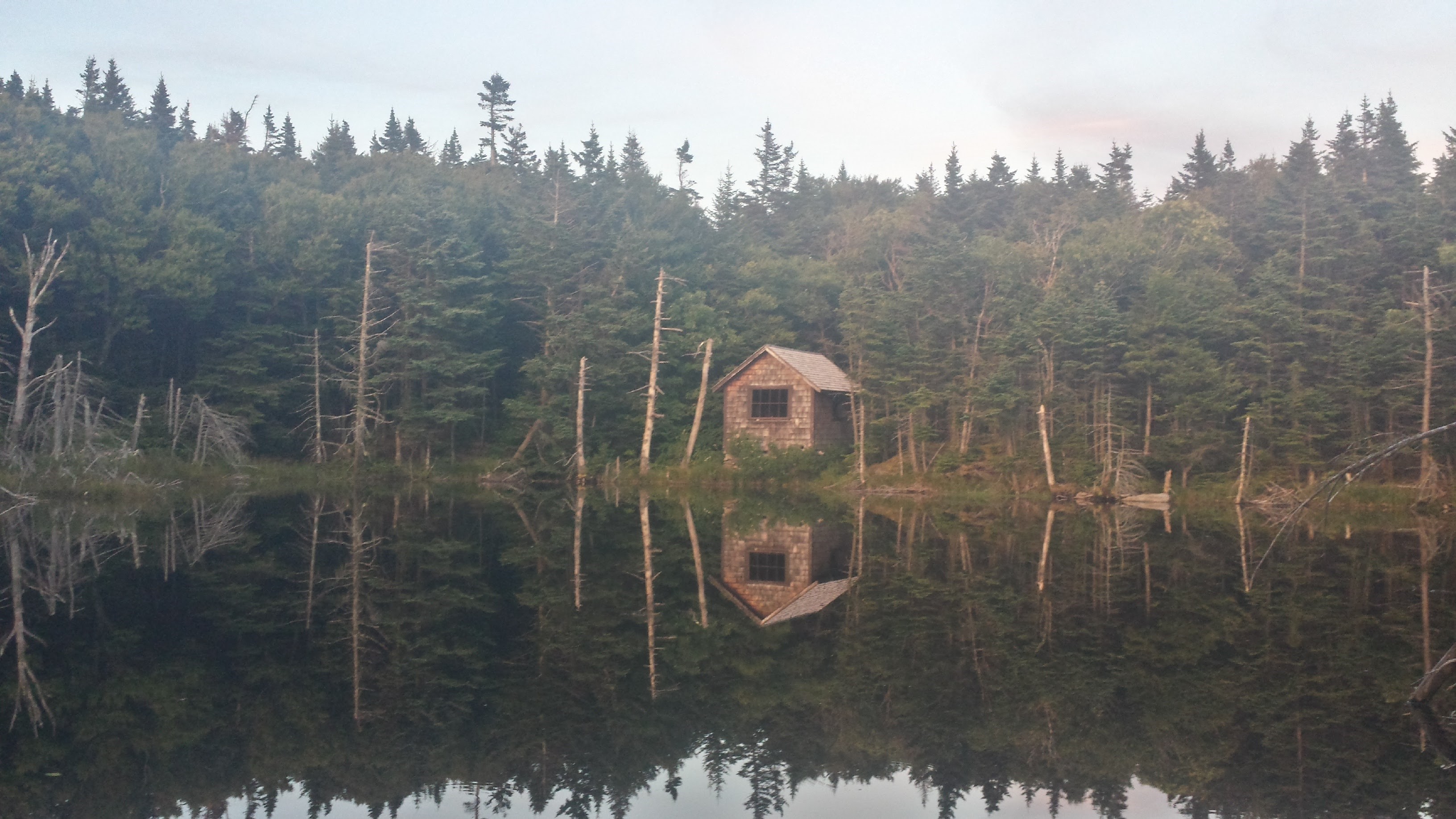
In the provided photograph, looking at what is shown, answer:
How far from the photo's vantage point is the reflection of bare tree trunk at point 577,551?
12.9 metres

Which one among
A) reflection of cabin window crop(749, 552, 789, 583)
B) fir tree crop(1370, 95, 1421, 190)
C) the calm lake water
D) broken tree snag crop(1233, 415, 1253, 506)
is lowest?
the calm lake water

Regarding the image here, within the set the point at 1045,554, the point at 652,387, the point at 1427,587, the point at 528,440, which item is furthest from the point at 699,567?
the point at 528,440

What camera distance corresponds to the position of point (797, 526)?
21781 millimetres

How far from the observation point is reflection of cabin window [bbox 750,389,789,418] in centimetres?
3716

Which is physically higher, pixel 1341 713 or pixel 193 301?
pixel 193 301

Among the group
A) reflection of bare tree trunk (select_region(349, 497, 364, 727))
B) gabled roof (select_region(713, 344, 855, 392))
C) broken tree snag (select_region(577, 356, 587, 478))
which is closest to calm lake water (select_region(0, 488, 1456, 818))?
reflection of bare tree trunk (select_region(349, 497, 364, 727))

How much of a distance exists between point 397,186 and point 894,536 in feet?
108

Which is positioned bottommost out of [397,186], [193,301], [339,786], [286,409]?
[339,786]

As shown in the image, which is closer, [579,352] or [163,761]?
[163,761]

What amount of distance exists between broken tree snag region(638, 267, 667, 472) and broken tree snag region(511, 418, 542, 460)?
3821mm

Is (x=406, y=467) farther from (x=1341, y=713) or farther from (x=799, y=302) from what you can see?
(x=1341, y=713)

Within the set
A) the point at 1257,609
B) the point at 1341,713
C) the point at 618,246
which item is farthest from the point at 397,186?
the point at 1341,713

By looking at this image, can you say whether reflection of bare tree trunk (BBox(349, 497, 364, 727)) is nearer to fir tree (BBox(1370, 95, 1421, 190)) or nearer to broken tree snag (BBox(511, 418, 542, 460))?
broken tree snag (BBox(511, 418, 542, 460))

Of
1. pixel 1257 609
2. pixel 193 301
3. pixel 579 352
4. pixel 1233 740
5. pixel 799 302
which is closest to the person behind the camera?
pixel 1233 740
